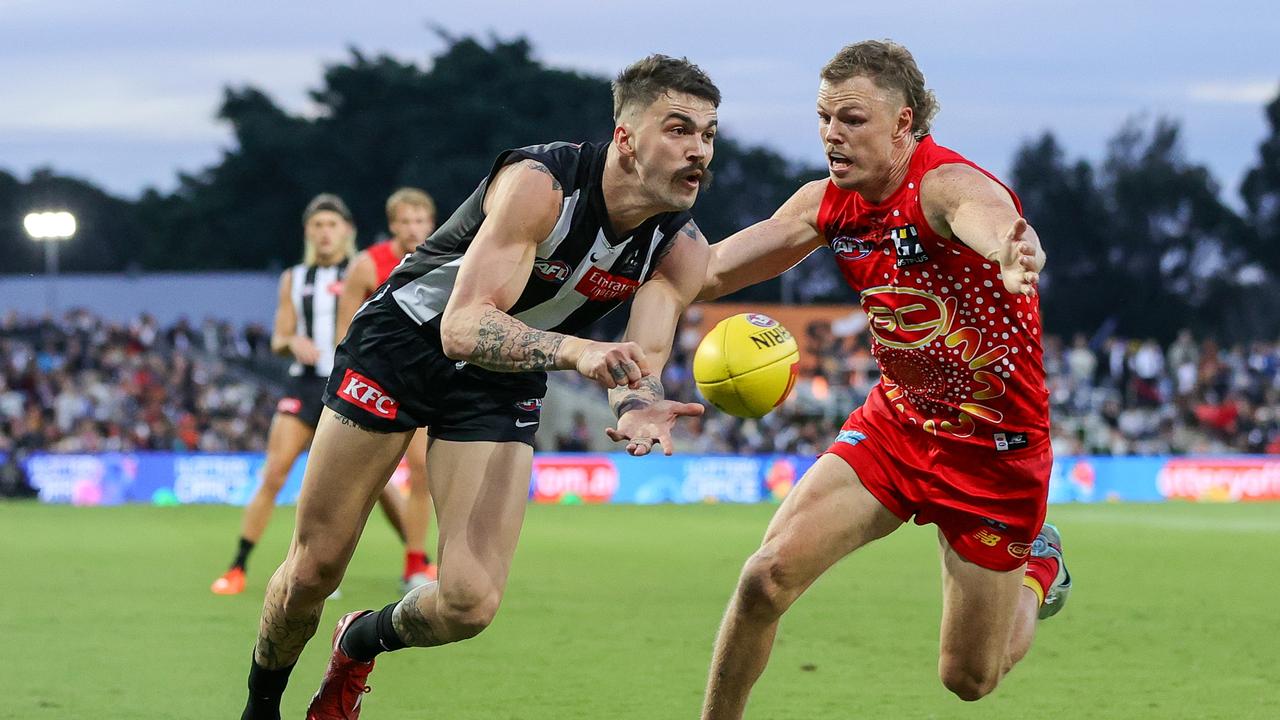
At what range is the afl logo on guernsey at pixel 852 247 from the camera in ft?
19.2

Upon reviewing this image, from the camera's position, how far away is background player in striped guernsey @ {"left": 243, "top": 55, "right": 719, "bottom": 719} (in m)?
5.60

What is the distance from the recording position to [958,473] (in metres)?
5.95

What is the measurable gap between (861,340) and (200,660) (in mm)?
33745

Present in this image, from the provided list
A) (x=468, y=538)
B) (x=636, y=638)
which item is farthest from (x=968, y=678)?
(x=636, y=638)

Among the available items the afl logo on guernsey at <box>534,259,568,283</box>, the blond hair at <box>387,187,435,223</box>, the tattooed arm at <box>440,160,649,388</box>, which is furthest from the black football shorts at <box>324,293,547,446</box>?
the blond hair at <box>387,187,435,223</box>

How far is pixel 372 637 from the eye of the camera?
6273 mm

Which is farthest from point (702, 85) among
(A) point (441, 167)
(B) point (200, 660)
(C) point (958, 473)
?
(A) point (441, 167)

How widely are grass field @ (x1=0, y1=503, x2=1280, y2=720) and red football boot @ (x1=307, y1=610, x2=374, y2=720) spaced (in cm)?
44

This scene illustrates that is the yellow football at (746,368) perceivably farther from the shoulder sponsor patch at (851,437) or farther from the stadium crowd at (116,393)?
the stadium crowd at (116,393)

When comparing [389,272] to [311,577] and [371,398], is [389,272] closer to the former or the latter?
[371,398]

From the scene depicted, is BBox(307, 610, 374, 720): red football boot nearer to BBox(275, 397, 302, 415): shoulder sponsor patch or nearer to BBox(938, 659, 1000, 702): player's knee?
BBox(938, 659, 1000, 702): player's knee

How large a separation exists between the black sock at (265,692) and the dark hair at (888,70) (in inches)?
125

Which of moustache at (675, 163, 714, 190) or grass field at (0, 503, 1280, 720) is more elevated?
moustache at (675, 163, 714, 190)

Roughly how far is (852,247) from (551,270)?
1.14 metres
